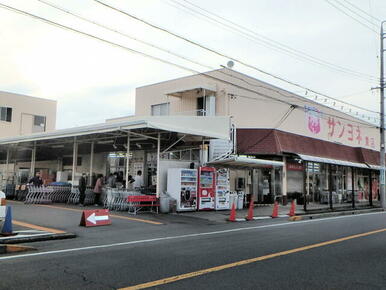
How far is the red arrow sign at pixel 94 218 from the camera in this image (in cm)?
1221

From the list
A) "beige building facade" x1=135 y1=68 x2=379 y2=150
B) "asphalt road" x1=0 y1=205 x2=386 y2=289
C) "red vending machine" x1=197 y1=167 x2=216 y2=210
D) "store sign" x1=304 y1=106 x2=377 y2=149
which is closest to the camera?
"asphalt road" x1=0 y1=205 x2=386 y2=289

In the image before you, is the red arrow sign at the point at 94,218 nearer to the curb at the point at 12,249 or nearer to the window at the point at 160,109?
the curb at the point at 12,249

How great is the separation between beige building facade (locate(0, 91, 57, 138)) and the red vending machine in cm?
2548

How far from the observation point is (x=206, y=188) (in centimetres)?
1828

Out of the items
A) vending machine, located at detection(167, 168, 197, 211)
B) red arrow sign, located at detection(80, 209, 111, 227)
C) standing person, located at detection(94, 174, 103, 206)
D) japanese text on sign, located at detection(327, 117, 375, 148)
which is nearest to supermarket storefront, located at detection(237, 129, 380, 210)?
japanese text on sign, located at detection(327, 117, 375, 148)

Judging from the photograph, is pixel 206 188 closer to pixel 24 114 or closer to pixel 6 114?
pixel 6 114

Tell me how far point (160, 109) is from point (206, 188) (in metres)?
11.5

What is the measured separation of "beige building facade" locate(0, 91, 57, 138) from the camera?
1421 inches

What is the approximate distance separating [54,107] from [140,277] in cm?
3747

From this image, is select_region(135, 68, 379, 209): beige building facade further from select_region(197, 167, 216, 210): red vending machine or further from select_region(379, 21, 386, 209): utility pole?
select_region(197, 167, 216, 210): red vending machine

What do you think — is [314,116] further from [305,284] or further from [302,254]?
[305,284]

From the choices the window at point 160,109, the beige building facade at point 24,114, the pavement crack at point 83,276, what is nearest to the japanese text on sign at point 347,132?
the window at point 160,109

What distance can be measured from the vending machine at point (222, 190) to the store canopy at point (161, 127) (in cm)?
187

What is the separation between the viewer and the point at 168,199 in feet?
55.6
